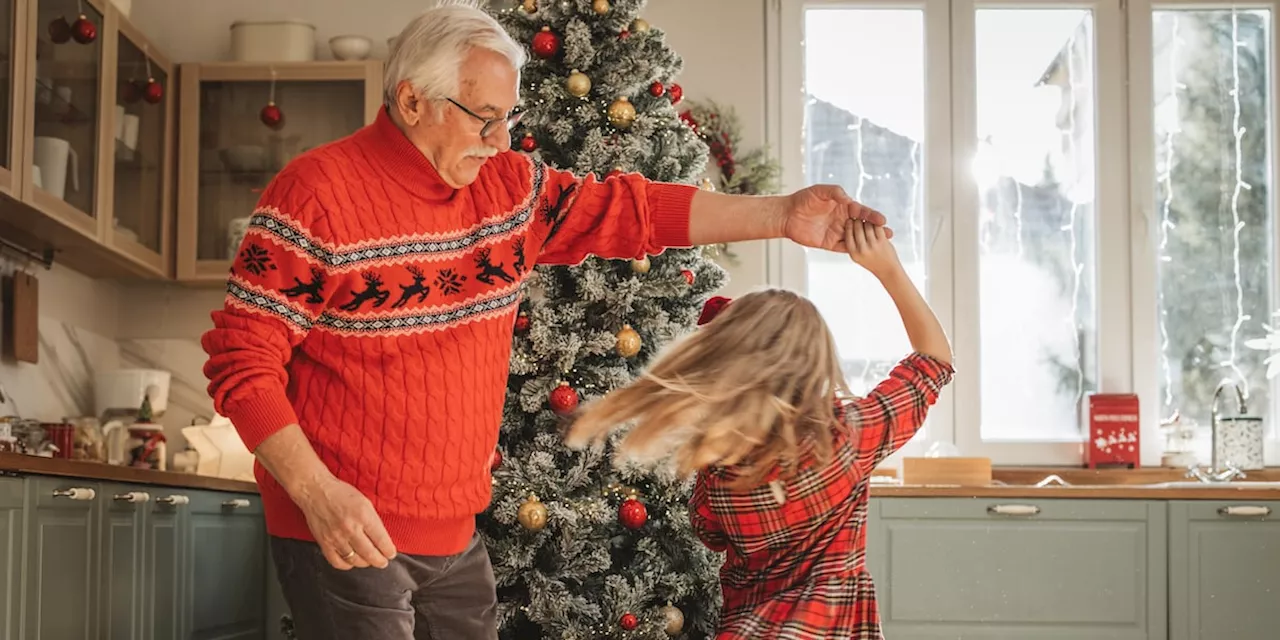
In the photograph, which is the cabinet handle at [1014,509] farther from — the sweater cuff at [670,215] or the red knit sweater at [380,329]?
the red knit sweater at [380,329]

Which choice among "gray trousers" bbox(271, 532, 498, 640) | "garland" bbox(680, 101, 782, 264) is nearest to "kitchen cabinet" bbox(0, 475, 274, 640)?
"gray trousers" bbox(271, 532, 498, 640)

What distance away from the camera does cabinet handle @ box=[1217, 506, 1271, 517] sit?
13.6 feet

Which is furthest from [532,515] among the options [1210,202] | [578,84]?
[1210,202]

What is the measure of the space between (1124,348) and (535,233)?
125 inches

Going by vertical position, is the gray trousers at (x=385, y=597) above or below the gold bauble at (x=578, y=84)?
below

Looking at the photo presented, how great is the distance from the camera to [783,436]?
2.17m

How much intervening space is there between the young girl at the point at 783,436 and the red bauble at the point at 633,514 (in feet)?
3.75

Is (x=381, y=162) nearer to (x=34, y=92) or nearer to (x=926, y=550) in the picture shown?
(x=34, y=92)

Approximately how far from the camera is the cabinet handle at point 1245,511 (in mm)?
4137

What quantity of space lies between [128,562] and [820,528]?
174cm

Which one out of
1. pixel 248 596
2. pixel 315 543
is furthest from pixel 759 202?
pixel 248 596

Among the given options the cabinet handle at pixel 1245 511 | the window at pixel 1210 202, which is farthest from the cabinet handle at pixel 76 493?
the window at pixel 1210 202

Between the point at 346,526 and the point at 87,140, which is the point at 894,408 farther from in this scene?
the point at 87,140

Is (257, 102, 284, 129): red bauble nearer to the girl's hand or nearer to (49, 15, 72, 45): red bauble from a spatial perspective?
(49, 15, 72, 45): red bauble
